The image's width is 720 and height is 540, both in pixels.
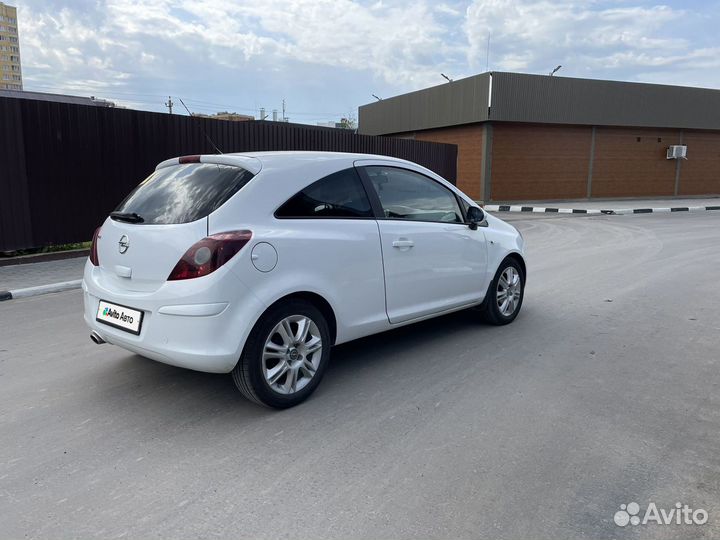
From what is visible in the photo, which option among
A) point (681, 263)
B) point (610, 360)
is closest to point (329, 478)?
point (610, 360)

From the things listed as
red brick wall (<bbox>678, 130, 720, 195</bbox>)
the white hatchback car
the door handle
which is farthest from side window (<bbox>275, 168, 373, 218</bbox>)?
red brick wall (<bbox>678, 130, 720, 195</bbox>)

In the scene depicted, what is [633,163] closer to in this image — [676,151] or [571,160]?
[676,151]

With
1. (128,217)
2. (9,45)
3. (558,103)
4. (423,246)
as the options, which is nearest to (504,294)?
(423,246)

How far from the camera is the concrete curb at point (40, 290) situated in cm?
701

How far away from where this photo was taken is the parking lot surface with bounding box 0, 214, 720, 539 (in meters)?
2.62

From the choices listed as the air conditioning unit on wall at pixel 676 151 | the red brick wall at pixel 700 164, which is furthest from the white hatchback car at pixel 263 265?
the red brick wall at pixel 700 164

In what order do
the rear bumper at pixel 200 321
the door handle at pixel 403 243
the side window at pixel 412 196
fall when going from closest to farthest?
the rear bumper at pixel 200 321 < the door handle at pixel 403 243 < the side window at pixel 412 196

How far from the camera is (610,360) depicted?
4766 millimetres

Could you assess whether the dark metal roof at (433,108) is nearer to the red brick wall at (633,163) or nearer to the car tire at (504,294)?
the red brick wall at (633,163)

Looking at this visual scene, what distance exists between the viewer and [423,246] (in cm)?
465

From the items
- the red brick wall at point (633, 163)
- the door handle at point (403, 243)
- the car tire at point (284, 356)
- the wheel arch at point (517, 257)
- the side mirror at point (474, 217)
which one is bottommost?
the car tire at point (284, 356)

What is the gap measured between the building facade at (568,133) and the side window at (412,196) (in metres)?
19.6

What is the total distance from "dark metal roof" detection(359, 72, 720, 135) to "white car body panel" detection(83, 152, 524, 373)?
2042 centimetres

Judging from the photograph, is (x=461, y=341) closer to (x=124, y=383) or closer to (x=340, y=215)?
(x=340, y=215)
